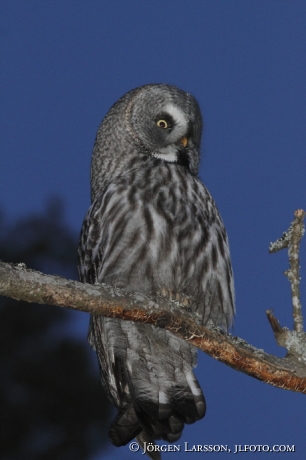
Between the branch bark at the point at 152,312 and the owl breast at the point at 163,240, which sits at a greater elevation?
the owl breast at the point at 163,240

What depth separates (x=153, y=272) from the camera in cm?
368

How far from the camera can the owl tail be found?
12.2ft

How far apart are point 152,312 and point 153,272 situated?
609mm

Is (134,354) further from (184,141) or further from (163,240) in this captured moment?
(184,141)

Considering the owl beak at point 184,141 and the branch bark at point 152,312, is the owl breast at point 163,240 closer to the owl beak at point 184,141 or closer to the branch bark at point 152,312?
the owl beak at point 184,141

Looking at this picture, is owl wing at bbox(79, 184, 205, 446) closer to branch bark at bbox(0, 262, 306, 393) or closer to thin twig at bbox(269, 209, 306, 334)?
branch bark at bbox(0, 262, 306, 393)

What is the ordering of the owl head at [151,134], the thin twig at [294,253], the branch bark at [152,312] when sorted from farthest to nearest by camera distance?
the owl head at [151,134]
the thin twig at [294,253]
the branch bark at [152,312]

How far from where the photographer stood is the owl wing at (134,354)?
3.64 meters

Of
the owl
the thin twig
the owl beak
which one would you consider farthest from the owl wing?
the thin twig

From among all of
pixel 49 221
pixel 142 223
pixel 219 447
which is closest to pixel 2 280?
pixel 142 223

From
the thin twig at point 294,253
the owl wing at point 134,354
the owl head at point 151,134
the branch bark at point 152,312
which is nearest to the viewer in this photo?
the branch bark at point 152,312

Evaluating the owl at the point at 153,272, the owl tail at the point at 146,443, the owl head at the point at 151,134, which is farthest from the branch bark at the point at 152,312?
the owl head at the point at 151,134

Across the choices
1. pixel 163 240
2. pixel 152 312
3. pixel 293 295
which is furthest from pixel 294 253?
pixel 163 240

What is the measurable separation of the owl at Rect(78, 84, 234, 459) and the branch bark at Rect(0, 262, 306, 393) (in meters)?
0.43
